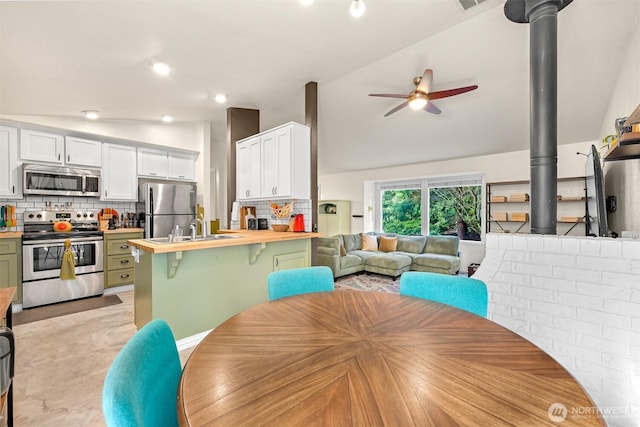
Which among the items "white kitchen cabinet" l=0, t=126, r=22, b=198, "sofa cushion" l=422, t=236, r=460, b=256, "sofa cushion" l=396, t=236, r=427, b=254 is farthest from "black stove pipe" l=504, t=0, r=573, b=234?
"white kitchen cabinet" l=0, t=126, r=22, b=198

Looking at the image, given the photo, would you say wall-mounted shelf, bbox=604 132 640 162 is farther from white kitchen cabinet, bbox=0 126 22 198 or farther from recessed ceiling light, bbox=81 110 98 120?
white kitchen cabinet, bbox=0 126 22 198

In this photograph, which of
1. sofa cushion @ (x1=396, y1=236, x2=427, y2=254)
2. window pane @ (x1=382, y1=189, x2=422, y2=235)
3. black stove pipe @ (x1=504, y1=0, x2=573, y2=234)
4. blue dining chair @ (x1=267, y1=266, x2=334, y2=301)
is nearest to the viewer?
blue dining chair @ (x1=267, y1=266, x2=334, y2=301)

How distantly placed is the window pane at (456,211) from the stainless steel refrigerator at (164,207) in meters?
4.91

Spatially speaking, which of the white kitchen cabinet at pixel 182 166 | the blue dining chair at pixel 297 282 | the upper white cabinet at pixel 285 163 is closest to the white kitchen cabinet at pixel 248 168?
the upper white cabinet at pixel 285 163

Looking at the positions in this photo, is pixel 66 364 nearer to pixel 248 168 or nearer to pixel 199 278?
pixel 199 278

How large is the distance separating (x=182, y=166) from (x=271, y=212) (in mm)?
2255

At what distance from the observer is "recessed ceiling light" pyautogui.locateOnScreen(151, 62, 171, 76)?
2.82m

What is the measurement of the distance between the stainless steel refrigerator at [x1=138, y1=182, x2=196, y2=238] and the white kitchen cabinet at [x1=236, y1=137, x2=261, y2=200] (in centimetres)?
114

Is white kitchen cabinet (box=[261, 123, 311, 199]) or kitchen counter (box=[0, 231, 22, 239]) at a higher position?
white kitchen cabinet (box=[261, 123, 311, 199])

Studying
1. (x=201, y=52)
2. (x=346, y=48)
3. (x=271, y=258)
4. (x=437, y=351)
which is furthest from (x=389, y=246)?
(x=437, y=351)

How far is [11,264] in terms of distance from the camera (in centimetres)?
332

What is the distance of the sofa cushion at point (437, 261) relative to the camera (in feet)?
16.2

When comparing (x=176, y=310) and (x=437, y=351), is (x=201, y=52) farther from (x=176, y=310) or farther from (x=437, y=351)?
(x=437, y=351)

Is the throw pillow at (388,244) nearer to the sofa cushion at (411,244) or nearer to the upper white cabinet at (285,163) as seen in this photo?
the sofa cushion at (411,244)
